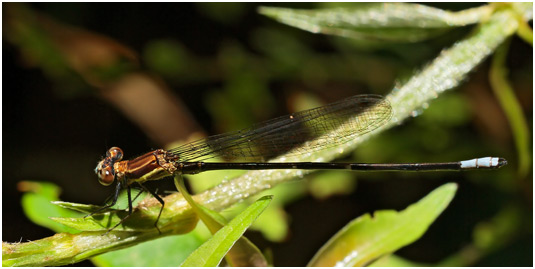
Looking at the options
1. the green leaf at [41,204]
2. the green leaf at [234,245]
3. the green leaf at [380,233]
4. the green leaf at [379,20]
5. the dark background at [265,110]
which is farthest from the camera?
the dark background at [265,110]

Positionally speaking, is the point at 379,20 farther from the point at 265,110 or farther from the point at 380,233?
the point at 265,110

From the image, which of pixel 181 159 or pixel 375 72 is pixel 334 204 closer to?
pixel 375 72

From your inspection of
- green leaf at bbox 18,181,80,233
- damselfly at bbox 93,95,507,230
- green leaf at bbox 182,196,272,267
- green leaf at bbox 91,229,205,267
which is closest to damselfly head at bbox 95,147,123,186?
damselfly at bbox 93,95,507,230

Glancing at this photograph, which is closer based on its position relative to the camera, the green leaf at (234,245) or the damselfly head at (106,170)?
the green leaf at (234,245)

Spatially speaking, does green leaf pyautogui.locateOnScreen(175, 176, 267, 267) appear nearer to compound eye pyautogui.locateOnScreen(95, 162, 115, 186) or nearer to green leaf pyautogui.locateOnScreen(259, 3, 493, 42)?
compound eye pyautogui.locateOnScreen(95, 162, 115, 186)

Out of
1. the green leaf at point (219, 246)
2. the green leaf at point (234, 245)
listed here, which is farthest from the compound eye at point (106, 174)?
the green leaf at point (219, 246)

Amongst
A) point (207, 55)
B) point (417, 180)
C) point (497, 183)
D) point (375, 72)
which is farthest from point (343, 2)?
point (497, 183)

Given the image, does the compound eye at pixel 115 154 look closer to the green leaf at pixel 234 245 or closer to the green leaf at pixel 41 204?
the green leaf at pixel 41 204

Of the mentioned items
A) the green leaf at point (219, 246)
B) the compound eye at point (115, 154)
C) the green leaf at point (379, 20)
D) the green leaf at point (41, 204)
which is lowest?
the green leaf at point (219, 246)
